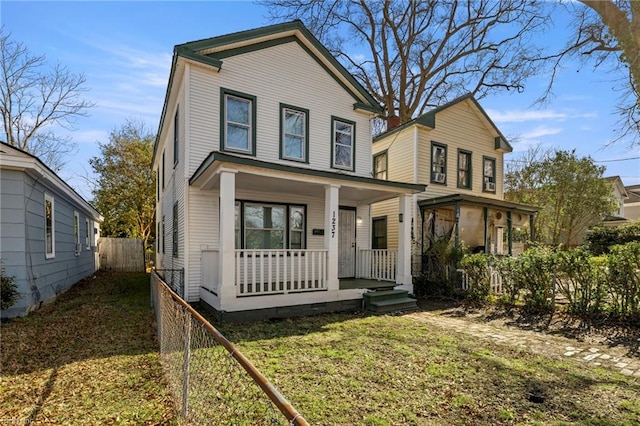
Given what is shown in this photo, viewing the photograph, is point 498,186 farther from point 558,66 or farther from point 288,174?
point 288,174

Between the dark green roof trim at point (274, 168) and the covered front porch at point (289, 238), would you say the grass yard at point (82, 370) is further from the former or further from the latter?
the dark green roof trim at point (274, 168)

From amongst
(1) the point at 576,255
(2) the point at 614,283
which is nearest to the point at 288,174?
(1) the point at 576,255

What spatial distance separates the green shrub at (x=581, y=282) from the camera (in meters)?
6.86

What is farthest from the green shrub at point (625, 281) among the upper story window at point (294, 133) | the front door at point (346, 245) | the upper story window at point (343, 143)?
the upper story window at point (294, 133)

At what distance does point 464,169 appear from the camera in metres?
13.9

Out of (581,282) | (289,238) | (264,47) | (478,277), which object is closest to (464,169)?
(478,277)

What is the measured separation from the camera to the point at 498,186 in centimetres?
1496

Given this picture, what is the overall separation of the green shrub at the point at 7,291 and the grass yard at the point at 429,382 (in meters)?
4.20

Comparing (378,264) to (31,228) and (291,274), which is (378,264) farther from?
(31,228)

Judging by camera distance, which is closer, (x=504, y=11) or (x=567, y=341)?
(x=567, y=341)

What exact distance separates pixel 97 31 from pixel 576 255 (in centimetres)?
1217

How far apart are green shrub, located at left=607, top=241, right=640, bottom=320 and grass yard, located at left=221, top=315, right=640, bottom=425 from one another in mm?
3029

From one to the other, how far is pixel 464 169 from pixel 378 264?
6555 mm

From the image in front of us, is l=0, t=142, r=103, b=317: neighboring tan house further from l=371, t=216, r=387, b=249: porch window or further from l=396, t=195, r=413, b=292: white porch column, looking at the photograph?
l=371, t=216, r=387, b=249: porch window
